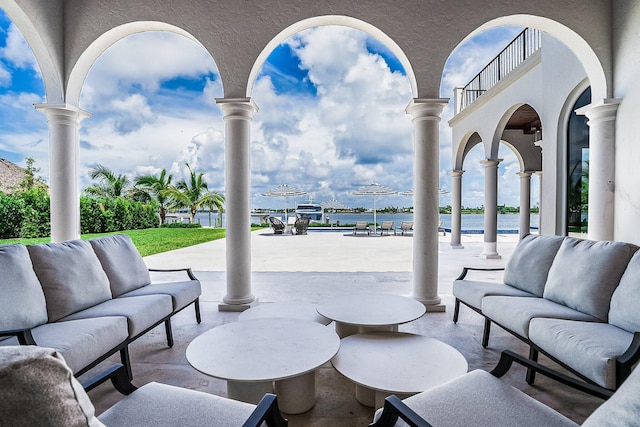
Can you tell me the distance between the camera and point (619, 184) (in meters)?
4.38

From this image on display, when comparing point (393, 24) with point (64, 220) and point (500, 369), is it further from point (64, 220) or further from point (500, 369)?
point (64, 220)

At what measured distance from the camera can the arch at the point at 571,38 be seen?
14.1 feet

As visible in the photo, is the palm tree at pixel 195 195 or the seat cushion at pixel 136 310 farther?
the palm tree at pixel 195 195

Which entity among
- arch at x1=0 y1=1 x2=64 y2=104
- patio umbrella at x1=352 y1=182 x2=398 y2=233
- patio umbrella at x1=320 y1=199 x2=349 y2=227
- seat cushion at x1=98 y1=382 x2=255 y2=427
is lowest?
seat cushion at x1=98 y1=382 x2=255 y2=427

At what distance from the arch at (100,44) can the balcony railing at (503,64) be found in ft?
26.6

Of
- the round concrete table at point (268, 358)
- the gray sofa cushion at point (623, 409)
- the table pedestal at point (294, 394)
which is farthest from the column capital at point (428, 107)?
the gray sofa cushion at point (623, 409)

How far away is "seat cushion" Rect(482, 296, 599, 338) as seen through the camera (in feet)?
8.66

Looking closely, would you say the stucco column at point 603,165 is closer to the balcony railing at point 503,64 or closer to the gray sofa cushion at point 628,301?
the gray sofa cushion at point 628,301

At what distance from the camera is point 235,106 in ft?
14.3

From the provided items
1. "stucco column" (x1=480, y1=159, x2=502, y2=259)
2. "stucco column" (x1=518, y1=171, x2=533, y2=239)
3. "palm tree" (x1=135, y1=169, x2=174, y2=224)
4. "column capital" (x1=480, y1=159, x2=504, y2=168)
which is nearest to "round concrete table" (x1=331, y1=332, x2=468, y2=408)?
"stucco column" (x1=480, y1=159, x2=502, y2=259)

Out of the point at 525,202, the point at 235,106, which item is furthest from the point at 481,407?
the point at 525,202

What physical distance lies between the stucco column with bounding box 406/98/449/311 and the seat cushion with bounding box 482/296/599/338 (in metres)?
1.21

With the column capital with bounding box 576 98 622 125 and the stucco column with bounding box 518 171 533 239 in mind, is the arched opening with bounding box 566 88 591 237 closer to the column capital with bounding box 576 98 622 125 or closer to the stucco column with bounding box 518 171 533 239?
the column capital with bounding box 576 98 622 125

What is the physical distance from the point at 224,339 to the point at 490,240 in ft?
28.9
